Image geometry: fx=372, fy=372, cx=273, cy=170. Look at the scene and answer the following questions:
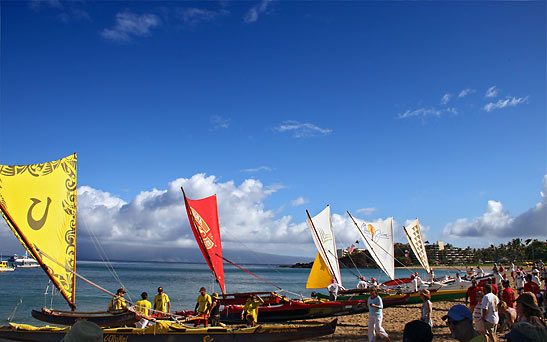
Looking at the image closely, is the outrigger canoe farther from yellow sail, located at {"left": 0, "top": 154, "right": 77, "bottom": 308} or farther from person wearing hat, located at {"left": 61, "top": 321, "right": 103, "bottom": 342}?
person wearing hat, located at {"left": 61, "top": 321, "right": 103, "bottom": 342}

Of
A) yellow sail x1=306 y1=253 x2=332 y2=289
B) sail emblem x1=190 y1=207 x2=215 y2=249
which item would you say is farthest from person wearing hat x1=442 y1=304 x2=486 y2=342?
Result: yellow sail x1=306 y1=253 x2=332 y2=289

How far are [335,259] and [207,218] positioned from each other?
12.4 m

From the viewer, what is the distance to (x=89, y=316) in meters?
14.7

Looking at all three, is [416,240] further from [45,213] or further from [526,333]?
[526,333]

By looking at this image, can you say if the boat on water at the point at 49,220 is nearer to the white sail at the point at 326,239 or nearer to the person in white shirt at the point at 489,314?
the person in white shirt at the point at 489,314

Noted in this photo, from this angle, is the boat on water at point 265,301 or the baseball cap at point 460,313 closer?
the baseball cap at point 460,313

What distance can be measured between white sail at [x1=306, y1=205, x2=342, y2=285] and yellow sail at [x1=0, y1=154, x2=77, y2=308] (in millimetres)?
17317

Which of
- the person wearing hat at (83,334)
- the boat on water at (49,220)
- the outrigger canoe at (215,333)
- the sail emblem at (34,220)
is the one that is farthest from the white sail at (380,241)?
the person wearing hat at (83,334)

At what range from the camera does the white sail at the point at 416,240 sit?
32.6m

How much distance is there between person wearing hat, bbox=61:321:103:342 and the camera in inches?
93.0

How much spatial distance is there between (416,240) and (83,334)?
34.3 metres

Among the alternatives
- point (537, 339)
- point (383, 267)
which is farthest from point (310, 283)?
point (537, 339)

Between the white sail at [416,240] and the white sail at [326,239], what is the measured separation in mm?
7383

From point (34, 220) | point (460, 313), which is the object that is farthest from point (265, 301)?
point (460, 313)
